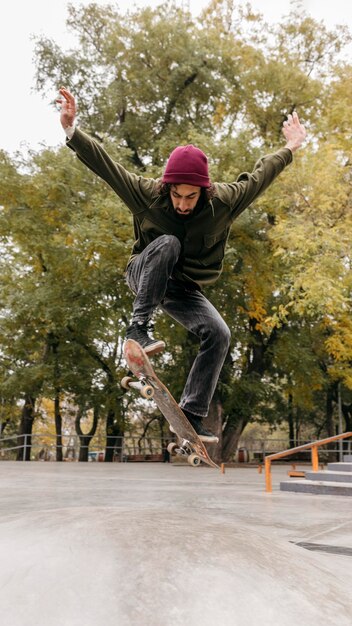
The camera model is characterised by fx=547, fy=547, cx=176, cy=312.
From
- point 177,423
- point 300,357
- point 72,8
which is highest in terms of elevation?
point 72,8

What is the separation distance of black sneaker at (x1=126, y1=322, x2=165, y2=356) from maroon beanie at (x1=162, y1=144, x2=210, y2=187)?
3.15 feet

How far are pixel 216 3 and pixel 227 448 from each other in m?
16.9

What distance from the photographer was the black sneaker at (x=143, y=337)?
3570 mm

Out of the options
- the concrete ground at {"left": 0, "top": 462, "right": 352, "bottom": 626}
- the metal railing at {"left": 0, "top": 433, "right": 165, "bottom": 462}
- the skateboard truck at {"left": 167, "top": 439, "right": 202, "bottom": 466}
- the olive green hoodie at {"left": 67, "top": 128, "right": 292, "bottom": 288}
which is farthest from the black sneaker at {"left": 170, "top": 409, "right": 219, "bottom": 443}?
the metal railing at {"left": 0, "top": 433, "right": 165, "bottom": 462}

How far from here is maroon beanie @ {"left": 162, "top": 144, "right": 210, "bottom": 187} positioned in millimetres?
3434

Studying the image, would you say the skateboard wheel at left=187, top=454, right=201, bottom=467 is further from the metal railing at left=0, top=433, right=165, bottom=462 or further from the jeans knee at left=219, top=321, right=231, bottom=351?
the metal railing at left=0, top=433, right=165, bottom=462

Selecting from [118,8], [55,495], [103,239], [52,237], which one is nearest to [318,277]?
[103,239]

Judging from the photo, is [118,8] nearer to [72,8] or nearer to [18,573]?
[72,8]

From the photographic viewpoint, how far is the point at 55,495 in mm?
7348

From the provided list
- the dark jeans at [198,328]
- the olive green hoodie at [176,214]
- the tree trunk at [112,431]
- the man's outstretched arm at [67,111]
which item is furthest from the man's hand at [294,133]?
the tree trunk at [112,431]

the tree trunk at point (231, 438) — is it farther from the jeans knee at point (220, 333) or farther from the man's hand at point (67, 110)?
the man's hand at point (67, 110)

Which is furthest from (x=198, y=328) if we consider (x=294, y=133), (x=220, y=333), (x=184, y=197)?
(x=294, y=133)

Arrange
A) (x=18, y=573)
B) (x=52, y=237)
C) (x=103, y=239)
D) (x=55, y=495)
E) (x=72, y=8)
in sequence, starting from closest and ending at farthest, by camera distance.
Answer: (x=18, y=573) < (x=55, y=495) < (x=103, y=239) < (x=52, y=237) < (x=72, y=8)

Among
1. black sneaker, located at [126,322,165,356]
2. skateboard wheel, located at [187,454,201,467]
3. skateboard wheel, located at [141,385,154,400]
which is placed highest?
black sneaker, located at [126,322,165,356]
